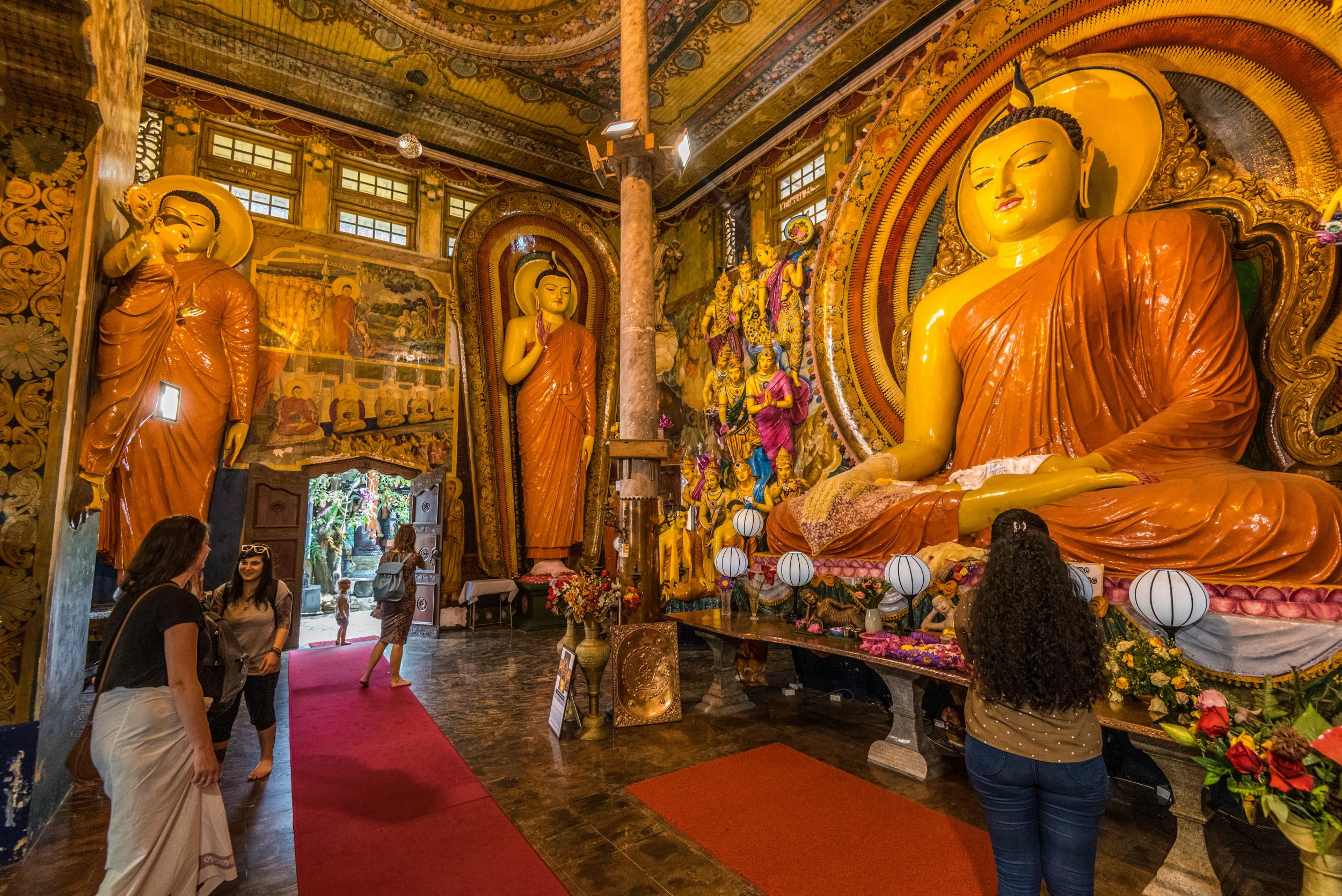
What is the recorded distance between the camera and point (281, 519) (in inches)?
274

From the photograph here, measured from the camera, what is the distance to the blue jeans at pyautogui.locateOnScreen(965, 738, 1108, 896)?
1512 millimetres

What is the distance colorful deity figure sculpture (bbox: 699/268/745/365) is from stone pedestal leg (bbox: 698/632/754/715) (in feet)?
13.9

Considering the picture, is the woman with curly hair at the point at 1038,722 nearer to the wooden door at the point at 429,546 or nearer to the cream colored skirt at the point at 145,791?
the cream colored skirt at the point at 145,791

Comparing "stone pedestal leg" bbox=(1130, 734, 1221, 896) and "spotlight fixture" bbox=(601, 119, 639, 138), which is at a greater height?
"spotlight fixture" bbox=(601, 119, 639, 138)

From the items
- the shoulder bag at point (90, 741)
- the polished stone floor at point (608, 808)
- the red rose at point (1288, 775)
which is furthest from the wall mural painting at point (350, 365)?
the red rose at point (1288, 775)

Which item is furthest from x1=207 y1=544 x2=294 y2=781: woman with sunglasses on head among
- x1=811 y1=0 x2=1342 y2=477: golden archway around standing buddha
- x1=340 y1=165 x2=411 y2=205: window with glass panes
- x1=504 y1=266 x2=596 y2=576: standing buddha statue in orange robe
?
x1=340 y1=165 x2=411 y2=205: window with glass panes

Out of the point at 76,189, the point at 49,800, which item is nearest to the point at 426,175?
the point at 76,189

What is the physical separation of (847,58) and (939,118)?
219 centimetres

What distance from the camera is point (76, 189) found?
2.87 meters

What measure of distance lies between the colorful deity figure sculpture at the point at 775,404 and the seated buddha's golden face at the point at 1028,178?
2.53 m

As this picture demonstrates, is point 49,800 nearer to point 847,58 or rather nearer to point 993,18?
point 993,18

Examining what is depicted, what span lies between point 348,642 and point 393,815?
528cm

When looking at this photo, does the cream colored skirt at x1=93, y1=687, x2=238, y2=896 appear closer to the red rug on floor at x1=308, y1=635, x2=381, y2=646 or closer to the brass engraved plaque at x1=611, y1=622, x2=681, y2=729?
the brass engraved plaque at x1=611, y1=622, x2=681, y2=729

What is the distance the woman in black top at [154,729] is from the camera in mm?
1812
